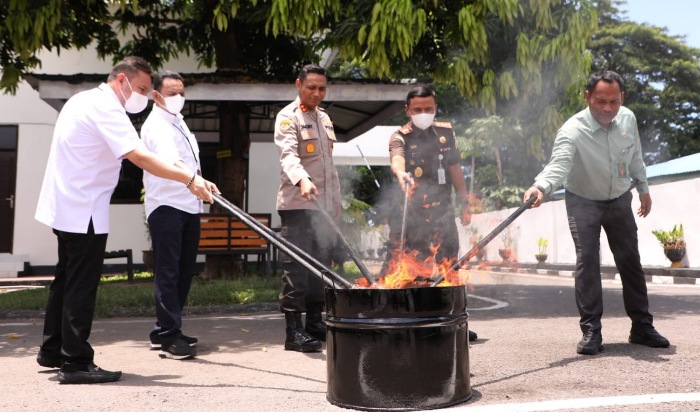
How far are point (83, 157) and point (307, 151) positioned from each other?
1.65 m

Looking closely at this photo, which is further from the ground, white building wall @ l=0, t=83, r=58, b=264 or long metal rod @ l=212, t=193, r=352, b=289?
white building wall @ l=0, t=83, r=58, b=264

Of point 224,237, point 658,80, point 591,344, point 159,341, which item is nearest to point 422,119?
point 591,344

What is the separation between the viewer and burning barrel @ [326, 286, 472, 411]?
306 cm

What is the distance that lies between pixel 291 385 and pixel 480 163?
34512 mm

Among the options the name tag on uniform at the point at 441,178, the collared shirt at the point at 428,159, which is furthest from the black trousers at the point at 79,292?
the name tag on uniform at the point at 441,178

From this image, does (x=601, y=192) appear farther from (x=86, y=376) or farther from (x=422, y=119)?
(x=86, y=376)

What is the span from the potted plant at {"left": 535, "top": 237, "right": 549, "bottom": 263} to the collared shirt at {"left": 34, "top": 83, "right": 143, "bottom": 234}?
19042mm

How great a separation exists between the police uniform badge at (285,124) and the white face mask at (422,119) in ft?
3.26

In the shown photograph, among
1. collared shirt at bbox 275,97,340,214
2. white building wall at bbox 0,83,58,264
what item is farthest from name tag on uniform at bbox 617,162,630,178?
white building wall at bbox 0,83,58,264

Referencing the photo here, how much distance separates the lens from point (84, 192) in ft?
13.1

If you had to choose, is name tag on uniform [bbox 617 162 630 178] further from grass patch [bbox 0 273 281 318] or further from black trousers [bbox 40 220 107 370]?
grass patch [bbox 0 273 281 318]

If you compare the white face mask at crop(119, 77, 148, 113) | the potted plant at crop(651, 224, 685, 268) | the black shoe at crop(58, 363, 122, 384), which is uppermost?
the white face mask at crop(119, 77, 148, 113)

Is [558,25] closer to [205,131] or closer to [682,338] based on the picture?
[682,338]

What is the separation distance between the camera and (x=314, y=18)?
7.45 m
